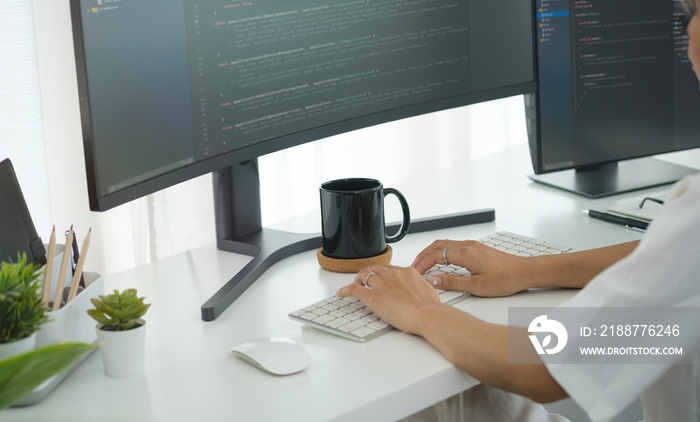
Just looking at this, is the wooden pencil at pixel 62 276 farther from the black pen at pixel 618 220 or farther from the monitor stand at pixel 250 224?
the black pen at pixel 618 220

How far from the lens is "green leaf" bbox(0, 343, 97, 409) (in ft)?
1.93

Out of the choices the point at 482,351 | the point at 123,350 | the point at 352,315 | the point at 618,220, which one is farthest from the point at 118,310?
the point at 618,220

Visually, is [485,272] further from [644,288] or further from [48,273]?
[48,273]

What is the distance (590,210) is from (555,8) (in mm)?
371

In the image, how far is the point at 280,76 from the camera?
1175 mm

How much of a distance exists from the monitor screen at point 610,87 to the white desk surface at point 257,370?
23 cm

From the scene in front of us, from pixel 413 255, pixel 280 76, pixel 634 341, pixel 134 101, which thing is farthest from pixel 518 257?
pixel 134 101

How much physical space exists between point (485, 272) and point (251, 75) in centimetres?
43

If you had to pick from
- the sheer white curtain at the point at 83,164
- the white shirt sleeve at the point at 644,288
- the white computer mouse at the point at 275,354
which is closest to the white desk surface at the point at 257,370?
the white computer mouse at the point at 275,354

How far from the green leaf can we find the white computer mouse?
0.28 metres

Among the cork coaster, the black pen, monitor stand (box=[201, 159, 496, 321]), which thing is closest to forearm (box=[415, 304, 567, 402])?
the cork coaster

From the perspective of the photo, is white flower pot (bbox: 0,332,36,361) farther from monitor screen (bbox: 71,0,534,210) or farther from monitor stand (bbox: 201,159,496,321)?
A: monitor stand (bbox: 201,159,496,321)

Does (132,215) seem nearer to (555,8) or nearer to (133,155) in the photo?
(133,155)

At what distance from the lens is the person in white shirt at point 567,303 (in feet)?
2.44
